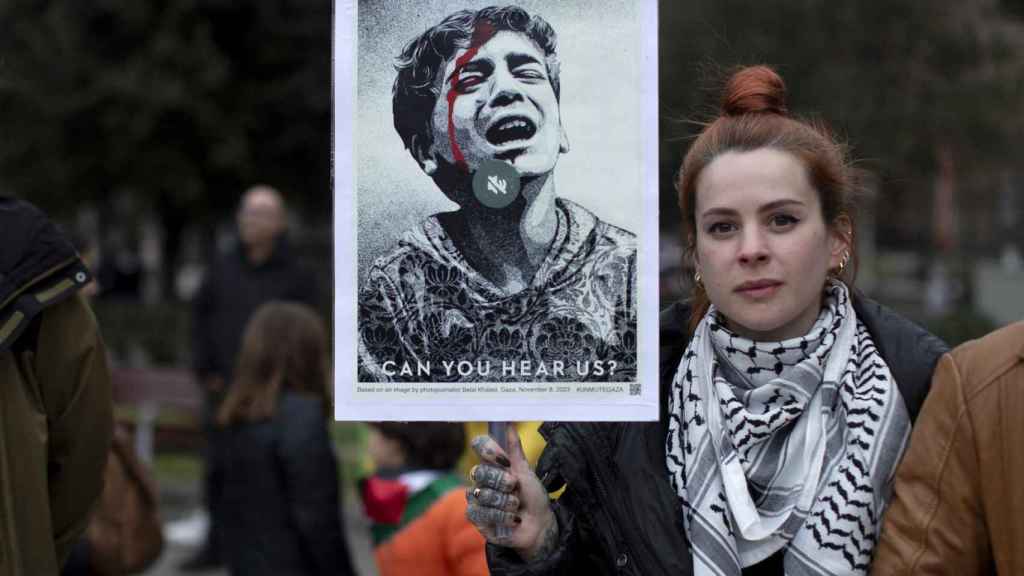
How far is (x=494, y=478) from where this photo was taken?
2.43m

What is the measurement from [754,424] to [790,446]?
0.25ft

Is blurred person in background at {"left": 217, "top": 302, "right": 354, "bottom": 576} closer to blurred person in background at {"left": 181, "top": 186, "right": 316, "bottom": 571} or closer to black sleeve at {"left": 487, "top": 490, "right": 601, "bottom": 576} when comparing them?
black sleeve at {"left": 487, "top": 490, "right": 601, "bottom": 576}

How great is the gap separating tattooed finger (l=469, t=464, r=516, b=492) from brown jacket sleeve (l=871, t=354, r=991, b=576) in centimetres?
66

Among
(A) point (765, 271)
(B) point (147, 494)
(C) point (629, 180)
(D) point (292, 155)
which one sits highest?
(D) point (292, 155)

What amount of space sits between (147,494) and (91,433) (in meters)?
1.01

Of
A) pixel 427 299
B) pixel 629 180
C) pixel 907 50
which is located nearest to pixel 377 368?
pixel 427 299

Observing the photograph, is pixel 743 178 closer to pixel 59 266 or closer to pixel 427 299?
pixel 427 299

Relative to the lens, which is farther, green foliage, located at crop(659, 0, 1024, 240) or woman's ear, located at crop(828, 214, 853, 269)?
green foliage, located at crop(659, 0, 1024, 240)

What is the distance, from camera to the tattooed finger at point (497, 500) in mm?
2428

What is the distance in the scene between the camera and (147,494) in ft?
14.1

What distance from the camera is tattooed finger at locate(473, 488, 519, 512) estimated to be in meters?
2.43

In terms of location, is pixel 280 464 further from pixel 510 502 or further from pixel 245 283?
pixel 245 283

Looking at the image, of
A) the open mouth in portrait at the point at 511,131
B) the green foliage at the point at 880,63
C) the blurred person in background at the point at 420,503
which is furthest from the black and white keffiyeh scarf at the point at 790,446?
the green foliage at the point at 880,63

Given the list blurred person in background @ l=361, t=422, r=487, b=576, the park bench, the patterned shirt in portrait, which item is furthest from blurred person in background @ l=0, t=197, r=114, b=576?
the park bench
